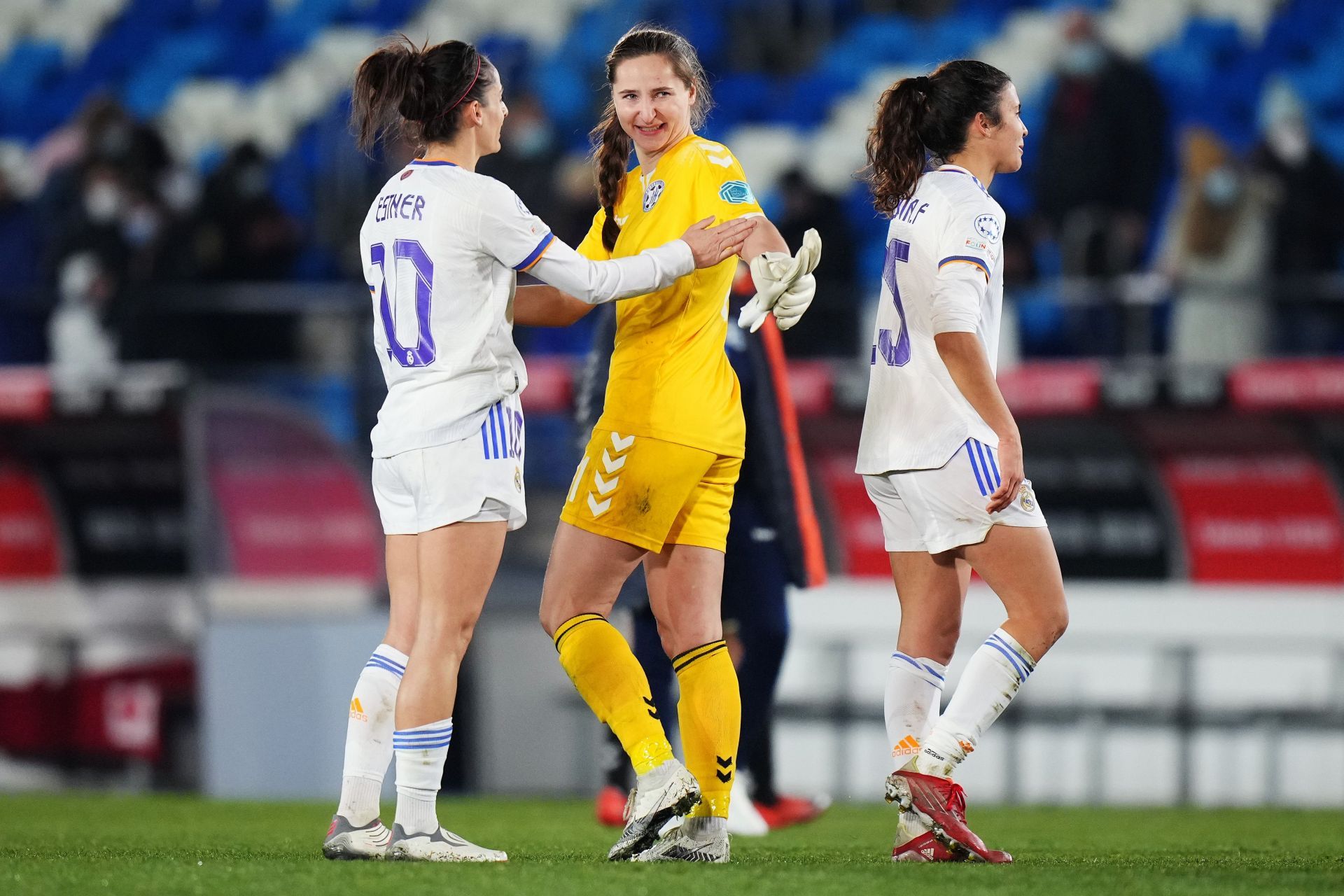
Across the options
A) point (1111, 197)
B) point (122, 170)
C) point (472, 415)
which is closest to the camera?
point (472, 415)

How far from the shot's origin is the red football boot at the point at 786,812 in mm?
5691

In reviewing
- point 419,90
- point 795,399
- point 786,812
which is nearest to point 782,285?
point 419,90

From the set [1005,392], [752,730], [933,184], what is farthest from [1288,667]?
[933,184]

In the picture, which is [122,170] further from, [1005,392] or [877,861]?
[877,861]

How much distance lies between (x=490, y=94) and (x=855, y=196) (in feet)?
22.2

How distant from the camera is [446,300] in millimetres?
3719

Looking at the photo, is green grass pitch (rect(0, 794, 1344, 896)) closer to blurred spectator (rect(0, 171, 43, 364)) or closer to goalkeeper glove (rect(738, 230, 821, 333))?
goalkeeper glove (rect(738, 230, 821, 333))

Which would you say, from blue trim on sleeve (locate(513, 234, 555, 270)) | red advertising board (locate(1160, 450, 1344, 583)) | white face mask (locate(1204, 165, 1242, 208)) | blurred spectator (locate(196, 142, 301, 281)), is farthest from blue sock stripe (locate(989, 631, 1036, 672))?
blurred spectator (locate(196, 142, 301, 281))

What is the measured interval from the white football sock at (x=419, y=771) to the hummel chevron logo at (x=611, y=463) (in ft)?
2.04

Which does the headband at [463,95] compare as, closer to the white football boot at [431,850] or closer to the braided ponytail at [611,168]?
the braided ponytail at [611,168]

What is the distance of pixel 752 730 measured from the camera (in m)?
5.50

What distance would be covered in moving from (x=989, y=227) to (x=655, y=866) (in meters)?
1.52

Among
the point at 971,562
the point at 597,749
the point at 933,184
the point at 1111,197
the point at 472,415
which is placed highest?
the point at 1111,197

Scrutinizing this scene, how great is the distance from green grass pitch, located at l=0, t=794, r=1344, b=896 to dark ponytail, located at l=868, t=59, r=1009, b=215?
5.05 ft
